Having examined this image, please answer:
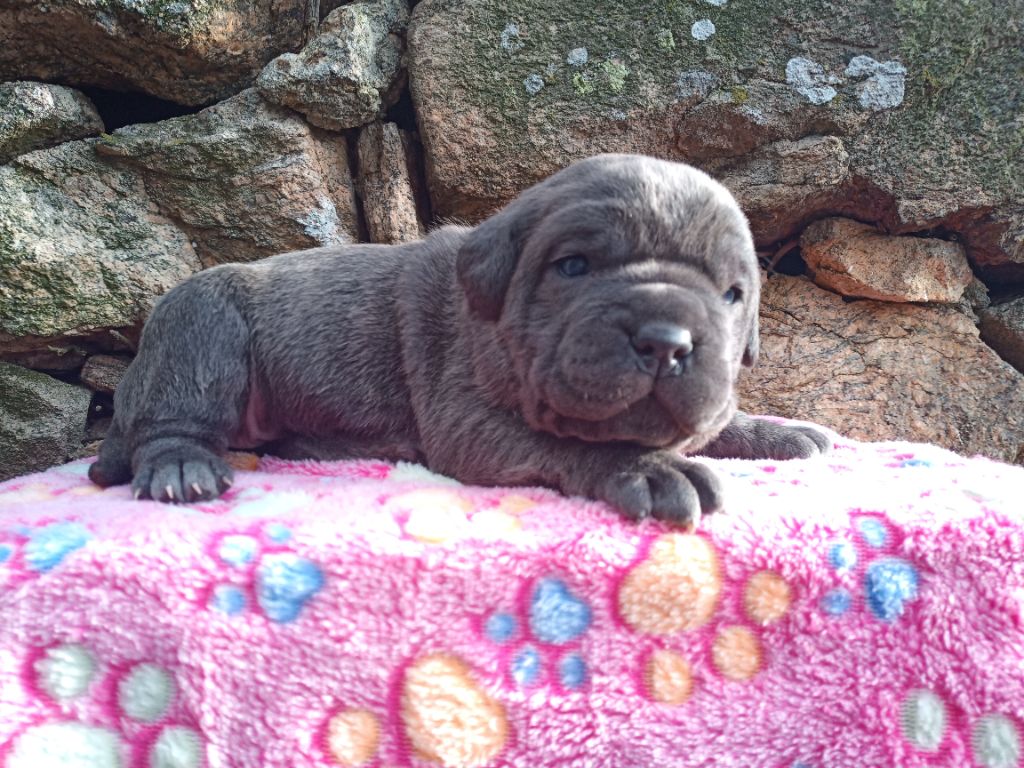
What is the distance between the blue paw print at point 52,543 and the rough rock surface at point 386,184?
2.29 metres

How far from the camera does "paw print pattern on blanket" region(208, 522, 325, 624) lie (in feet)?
5.04

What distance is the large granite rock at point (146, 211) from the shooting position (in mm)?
3221

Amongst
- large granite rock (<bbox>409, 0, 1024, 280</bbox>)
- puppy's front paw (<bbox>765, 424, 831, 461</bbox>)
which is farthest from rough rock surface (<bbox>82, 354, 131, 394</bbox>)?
puppy's front paw (<bbox>765, 424, 831, 461</bbox>)

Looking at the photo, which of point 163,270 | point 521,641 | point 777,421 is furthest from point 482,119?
point 521,641

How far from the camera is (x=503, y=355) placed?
7.08 ft

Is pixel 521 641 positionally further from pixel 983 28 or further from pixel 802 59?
pixel 983 28

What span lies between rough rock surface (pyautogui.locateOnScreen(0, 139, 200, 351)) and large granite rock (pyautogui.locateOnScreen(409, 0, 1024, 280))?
1.46 meters

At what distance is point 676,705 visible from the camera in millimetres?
1541

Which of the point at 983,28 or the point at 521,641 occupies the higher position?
the point at 983,28

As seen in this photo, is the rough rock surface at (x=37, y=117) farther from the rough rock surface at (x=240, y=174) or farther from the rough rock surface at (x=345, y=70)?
the rough rock surface at (x=345, y=70)

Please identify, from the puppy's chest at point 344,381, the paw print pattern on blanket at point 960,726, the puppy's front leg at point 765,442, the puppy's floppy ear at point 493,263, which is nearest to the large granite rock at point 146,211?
the puppy's chest at point 344,381

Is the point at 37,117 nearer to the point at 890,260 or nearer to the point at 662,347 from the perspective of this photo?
A: the point at 662,347

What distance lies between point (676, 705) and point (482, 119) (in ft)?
9.33

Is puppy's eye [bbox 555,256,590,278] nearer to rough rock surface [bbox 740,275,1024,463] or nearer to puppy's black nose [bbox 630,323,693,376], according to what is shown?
puppy's black nose [bbox 630,323,693,376]
